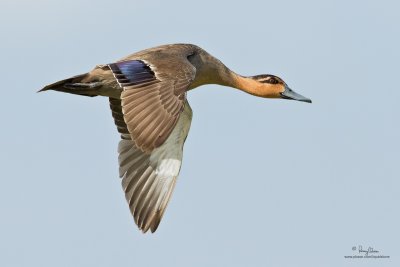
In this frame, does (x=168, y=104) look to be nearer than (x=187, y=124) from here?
Yes

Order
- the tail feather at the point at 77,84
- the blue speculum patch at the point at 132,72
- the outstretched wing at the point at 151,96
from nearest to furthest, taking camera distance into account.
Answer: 1. the outstretched wing at the point at 151,96
2. the blue speculum patch at the point at 132,72
3. the tail feather at the point at 77,84

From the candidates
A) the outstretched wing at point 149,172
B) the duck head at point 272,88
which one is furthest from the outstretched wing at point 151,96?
the duck head at point 272,88

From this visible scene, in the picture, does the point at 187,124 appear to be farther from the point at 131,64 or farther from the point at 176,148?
the point at 131,64

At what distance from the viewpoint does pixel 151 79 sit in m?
15.5

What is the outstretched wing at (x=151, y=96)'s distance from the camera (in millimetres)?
14062

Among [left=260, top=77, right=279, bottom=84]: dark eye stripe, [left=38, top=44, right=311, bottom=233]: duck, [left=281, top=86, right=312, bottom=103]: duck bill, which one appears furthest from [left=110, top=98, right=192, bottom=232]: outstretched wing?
[left=281, top=86, right=312, bottom=103]: duck bill

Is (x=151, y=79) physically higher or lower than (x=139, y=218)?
higher

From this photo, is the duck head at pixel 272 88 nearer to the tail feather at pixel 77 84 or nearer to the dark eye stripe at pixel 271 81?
the dark eye stripe at pixel 271 81

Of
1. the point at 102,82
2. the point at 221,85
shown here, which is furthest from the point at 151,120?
the point at 221,85

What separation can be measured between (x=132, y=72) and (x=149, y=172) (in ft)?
10.2

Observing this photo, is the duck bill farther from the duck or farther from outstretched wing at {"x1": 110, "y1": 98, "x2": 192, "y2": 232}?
outstretched wing at {"x1": 110, "y1": 98, "x2": 192, "y2": 232}

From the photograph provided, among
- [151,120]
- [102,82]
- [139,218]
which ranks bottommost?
[139,218]

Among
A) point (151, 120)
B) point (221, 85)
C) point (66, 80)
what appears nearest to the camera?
point (151, 120)

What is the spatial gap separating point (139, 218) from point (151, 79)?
279 cm
